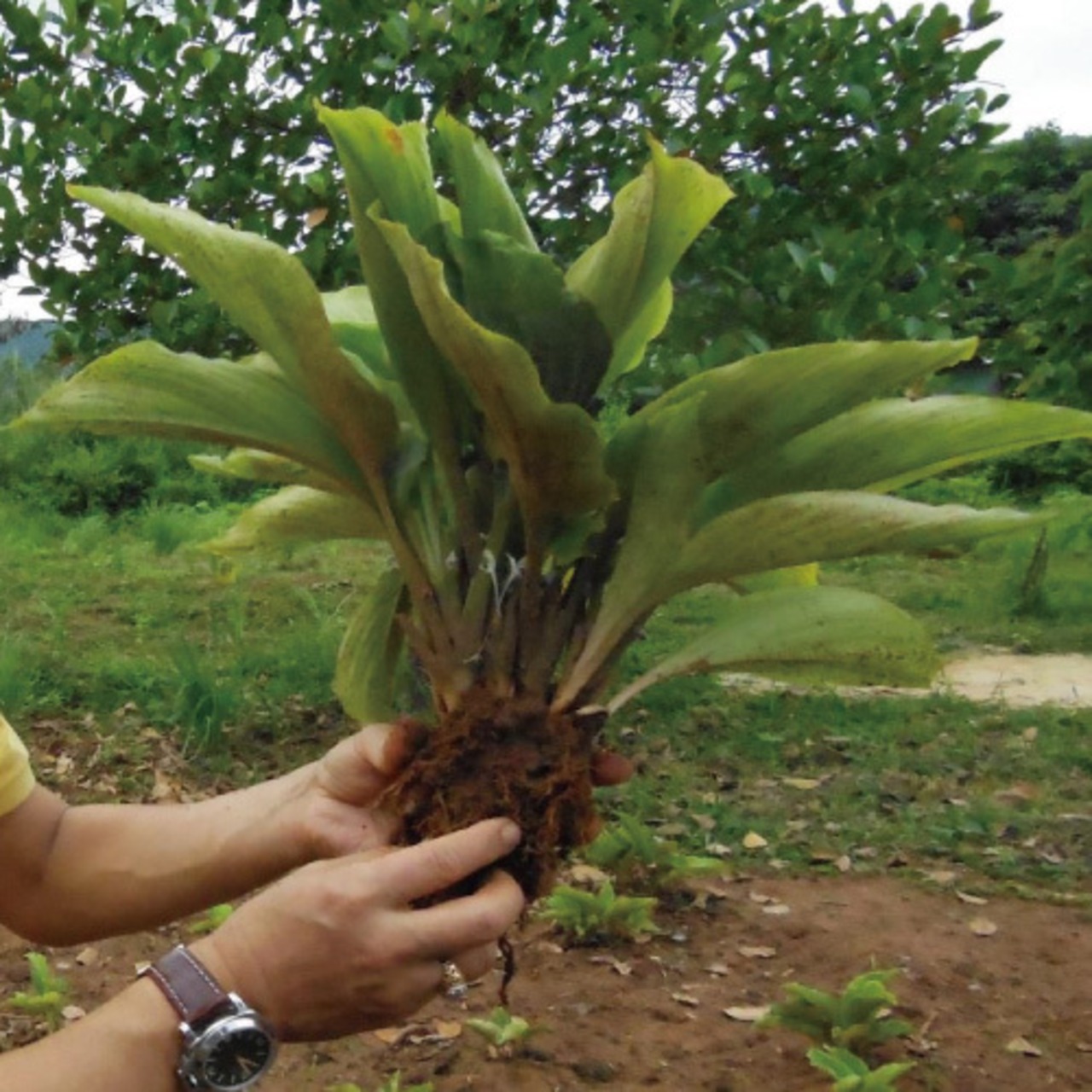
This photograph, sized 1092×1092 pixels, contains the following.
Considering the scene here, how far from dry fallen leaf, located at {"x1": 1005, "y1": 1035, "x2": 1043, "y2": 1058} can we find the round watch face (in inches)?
63.4

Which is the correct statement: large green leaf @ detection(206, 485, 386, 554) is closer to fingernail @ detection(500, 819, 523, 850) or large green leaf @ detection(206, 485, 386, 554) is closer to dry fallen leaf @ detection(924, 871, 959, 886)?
fingernail @ detection(500, 819, 523, 850)

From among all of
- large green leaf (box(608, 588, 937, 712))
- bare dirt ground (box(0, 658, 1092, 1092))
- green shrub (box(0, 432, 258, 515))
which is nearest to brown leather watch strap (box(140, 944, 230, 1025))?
large green leaf (box(608, 588, 937, 712))

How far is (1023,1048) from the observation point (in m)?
2.48

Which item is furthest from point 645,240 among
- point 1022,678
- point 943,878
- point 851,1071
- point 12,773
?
point 1022,678

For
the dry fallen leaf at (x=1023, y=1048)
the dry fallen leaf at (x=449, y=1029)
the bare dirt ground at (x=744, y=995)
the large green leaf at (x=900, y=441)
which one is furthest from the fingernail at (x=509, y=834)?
the dry fallen leaf at (x=1023, y=1048)

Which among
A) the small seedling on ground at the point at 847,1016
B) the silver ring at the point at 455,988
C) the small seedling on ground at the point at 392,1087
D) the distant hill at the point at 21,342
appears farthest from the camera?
the distant hill at the point at 21,342

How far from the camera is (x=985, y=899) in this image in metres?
3.23

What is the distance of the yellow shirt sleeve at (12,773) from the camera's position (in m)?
1.67

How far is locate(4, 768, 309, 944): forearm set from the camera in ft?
5.65

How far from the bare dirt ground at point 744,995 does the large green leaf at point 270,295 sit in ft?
4.76

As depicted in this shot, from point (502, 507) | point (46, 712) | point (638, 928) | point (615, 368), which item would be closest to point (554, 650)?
point (502, 507)

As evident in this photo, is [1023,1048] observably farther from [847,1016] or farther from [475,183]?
[475,183]

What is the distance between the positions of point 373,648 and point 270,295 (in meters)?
0.45

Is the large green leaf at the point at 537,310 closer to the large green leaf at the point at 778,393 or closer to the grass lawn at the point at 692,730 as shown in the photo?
the large green leaf at the point at 778,393
